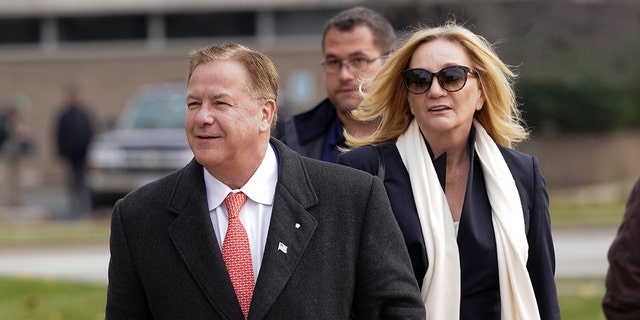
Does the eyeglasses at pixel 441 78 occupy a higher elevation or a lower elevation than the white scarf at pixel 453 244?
higher

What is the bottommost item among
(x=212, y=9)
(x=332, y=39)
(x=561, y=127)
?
(x=332, y=39)

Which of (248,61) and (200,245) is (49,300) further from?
(248,61)

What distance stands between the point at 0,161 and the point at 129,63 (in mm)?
5758

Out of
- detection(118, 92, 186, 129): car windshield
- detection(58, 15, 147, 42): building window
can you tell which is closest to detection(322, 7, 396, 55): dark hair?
detection(118, 92, 186, 129): car windshield

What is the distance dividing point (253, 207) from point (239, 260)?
19 cm

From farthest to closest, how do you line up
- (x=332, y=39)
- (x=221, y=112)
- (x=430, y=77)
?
(x=332, y=39)
(x=430, y=77)
(x=221, y=112)

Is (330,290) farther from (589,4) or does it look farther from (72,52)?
(72,52)

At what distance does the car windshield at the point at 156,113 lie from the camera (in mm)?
19234

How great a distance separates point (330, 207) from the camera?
397 cm

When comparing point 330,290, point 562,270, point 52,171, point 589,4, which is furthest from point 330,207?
point 52,171

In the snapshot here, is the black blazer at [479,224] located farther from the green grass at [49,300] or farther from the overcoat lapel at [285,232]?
the green grass at [49,300]

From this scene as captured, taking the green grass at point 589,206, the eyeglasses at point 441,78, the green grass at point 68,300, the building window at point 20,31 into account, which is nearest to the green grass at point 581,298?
the green grass at point 68,300

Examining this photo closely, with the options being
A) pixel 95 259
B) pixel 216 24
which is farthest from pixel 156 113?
pixel 216 24

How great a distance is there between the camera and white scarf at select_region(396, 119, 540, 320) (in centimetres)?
429
